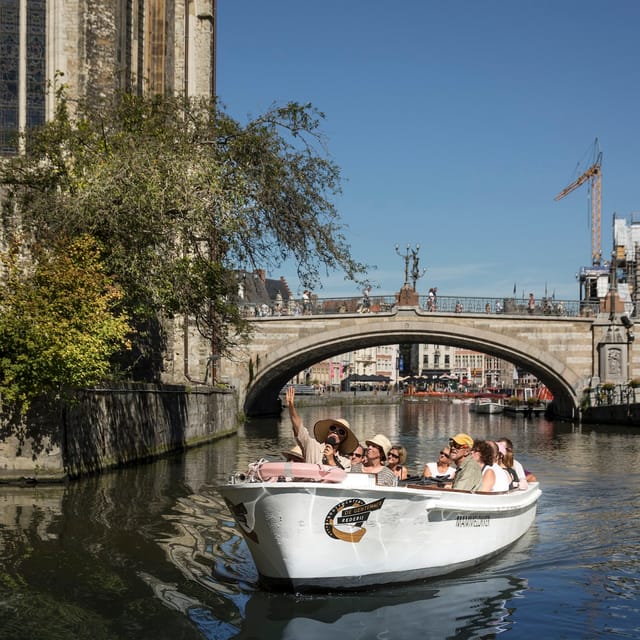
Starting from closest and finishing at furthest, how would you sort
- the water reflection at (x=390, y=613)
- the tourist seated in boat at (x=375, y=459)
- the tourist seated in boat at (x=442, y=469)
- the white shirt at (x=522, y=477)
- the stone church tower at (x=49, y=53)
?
the water reflection at (x=390, y=613)
the tourist seated in boat at (x=375, y=459)
the tourist seated in boat at (x=442, y=469)
the white shirt at (x=522, y=477)
the stone church tower at (x=49, y=53)

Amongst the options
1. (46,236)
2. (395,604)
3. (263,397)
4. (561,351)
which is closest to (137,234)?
(46,236)

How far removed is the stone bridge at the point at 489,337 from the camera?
4459 cm

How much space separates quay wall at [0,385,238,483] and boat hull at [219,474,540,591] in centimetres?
756

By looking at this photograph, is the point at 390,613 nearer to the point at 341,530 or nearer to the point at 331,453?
the point at 341,530

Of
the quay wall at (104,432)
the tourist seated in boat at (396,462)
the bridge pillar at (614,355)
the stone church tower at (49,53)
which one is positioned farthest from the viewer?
the bridge pillar at (614,355)

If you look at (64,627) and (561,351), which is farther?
(561,351)

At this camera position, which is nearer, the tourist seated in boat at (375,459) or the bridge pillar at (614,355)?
the tourist seated in boat at (375,459)

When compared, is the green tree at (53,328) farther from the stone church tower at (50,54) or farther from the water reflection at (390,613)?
the stone church tower at (50,54)

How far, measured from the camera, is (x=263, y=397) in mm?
56156

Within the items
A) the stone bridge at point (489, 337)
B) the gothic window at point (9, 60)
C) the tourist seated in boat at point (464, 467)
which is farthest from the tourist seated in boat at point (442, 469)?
the stone bridge at point (489, 337)

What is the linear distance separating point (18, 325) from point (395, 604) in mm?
8886

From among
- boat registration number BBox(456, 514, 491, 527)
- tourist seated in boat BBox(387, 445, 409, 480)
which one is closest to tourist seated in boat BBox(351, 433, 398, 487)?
tourist seated in boat BBox(387, 445, 409, 480)

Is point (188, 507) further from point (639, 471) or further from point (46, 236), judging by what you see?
point (639, 471)

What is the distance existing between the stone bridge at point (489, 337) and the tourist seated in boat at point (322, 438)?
3377 centimetres
